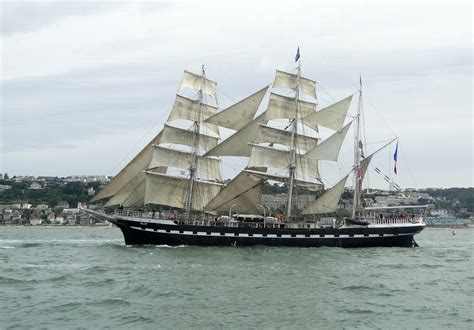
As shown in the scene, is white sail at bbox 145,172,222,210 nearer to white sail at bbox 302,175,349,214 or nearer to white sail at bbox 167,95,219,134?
white sail at bbox 167,95,219,134

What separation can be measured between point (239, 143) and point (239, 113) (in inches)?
115

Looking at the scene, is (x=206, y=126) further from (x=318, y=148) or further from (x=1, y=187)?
(x=1, y=187)

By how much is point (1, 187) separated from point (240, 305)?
6975 inches

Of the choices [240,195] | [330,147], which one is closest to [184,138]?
[240,195]

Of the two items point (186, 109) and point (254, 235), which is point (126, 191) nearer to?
point (186, 109)

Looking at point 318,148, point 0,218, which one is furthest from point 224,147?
point 0,218

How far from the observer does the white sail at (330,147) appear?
62938 millimetres

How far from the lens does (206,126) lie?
64.6 meters

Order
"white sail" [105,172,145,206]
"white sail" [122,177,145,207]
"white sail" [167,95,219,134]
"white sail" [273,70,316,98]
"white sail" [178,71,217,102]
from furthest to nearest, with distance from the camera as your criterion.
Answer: "white sail" [273,70,316,98] → "white sail" [178,71,217,102] → "white sail" [167,95,219,134] → "white sail" [122,177,145,207] → "white sail" [105,172,145,206]

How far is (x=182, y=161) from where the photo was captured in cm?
6300

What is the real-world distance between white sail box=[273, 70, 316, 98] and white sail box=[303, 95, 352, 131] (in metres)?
3.68

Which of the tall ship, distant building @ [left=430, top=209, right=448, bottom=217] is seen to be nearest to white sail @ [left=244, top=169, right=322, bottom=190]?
the tall ship

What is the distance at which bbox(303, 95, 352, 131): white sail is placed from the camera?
207 feet

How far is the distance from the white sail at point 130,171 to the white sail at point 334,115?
1524cm
